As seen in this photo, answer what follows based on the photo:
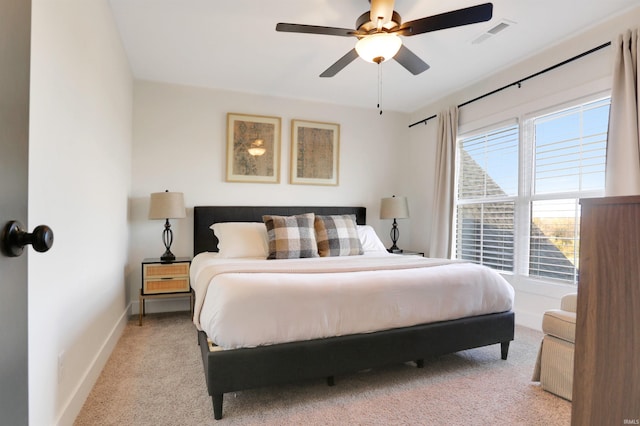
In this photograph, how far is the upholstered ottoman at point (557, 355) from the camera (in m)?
1.97

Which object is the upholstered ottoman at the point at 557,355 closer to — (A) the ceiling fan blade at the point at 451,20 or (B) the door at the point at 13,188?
(A) the ceiling fan blade at the point at 451,20

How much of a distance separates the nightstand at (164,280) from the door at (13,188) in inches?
115

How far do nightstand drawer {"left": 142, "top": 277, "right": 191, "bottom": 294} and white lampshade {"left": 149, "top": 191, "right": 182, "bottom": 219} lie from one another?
2.15ft

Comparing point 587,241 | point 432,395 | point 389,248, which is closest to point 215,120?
point 389,248

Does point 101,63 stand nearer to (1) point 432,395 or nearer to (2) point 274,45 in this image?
(2) point 274,45

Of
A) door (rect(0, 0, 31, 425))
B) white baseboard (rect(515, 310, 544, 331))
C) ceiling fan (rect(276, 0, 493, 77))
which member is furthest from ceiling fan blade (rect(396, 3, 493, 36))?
white baseboard (rect(515, 310, 544, 331))

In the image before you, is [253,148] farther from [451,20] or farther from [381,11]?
[451,20]

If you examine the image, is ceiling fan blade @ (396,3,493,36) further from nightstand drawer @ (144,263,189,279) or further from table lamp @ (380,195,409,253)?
nightstand drawer @ (144,263,189,279)

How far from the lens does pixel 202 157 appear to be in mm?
4066

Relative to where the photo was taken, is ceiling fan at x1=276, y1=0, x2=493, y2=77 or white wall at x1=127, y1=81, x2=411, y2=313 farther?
white wall at x1=127, y1=81, x2=411, y2=313

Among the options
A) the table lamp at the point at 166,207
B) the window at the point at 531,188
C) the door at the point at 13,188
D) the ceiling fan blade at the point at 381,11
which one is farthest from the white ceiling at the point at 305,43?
the door at the point at 13,188

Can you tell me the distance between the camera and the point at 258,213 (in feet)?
13.8

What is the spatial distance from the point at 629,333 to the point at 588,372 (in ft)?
0.47

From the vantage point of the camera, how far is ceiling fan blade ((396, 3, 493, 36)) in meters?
1.97
